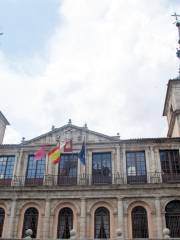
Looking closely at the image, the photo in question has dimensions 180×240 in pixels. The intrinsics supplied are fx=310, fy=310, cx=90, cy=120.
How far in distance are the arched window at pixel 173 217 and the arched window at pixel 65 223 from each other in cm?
721

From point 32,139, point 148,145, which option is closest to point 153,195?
point 148,145

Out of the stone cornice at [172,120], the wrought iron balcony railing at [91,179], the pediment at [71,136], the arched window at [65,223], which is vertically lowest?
the arched window at [65,223]

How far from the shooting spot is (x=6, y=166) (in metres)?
26.6

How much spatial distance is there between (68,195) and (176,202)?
821cm

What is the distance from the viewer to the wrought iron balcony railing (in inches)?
952

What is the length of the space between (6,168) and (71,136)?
618 centimetres

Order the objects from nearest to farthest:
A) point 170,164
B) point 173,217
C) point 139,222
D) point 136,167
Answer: point 173,217
point 139,222
point 170,164
point 136,167

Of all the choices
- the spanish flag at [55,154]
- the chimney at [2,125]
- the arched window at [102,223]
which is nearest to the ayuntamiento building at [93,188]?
the arched window at [102,223]

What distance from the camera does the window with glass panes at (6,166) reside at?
85.6 ft

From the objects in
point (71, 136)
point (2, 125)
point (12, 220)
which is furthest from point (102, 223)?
point (2, 125)

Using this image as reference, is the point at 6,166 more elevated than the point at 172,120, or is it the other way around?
the point at 172,120

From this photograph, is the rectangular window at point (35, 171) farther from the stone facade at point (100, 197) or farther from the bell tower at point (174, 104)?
the bell tower at point (174, 104)

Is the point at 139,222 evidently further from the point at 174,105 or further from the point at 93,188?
the point at 174,105

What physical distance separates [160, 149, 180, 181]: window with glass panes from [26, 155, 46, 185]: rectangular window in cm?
990
